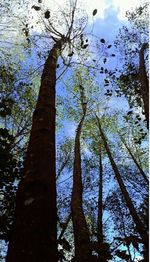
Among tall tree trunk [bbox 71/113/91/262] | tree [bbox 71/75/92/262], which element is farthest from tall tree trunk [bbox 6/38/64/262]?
tall tree trunk [bbox 71/113/91/262]

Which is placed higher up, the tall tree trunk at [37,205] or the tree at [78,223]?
the tree at [78,223]

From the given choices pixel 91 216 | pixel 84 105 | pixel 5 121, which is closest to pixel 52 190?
pixel 5 121

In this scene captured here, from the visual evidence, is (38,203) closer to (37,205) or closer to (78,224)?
(37,205)

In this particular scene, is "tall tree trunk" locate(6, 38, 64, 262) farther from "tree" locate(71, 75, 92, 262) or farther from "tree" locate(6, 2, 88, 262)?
"tree" locate(71, 75, 92, 262)

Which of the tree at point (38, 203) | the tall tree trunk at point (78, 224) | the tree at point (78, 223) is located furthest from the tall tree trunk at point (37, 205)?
the tall tree trunk at point (78, 224)

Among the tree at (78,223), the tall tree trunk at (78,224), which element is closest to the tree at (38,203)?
the tree at (78,223)

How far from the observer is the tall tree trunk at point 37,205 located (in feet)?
5.67

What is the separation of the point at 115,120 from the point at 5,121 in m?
7.29

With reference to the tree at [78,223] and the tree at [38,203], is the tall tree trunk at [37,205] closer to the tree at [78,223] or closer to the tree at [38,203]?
the tree at [38,203]

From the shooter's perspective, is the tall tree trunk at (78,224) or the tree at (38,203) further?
the tall tree trunk at (78,224)

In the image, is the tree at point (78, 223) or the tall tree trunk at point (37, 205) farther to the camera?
the tree at point (78, 223)

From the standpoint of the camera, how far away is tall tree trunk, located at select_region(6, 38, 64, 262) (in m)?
1.73

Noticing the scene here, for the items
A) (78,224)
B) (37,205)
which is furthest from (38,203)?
(78,224)

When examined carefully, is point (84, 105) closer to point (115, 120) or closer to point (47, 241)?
point (115, 120)
